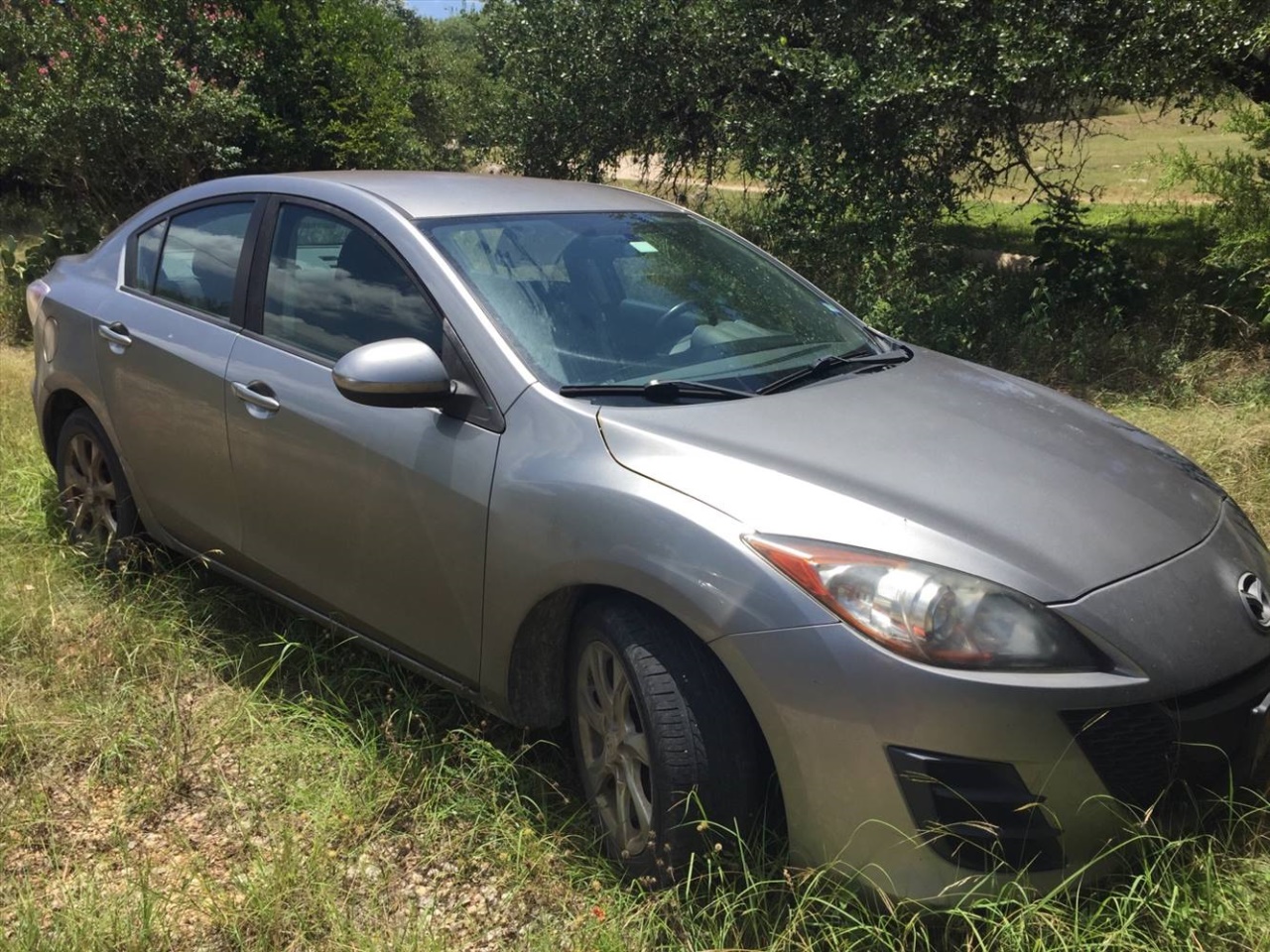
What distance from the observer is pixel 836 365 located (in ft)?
10.3

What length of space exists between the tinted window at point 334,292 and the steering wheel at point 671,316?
58 cm

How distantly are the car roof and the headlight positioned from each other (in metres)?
1.69

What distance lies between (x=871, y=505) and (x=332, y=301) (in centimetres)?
179

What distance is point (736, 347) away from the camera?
3.12 m

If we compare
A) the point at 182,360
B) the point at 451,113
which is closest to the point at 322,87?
the point at 451,113

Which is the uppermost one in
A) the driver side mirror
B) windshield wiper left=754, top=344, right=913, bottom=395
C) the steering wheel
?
the steering wheel

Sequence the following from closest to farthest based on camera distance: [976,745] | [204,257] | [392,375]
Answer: [976,745] → [392,375] → [204,257]

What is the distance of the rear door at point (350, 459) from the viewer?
2.81 metres

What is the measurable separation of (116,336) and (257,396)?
97 cm

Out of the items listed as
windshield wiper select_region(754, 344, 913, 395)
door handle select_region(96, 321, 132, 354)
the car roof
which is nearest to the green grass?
door handle select_region(96, 321, 132, 354)

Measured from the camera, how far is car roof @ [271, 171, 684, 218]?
3295 millimetres

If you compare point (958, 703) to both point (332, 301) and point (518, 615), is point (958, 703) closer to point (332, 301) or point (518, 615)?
point (518, 615)

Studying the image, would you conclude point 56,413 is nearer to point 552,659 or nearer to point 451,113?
point 552,659

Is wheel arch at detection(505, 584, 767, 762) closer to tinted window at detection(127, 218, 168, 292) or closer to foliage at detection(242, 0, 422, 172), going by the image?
tinted window at detection(127, 218, 168, 292)
